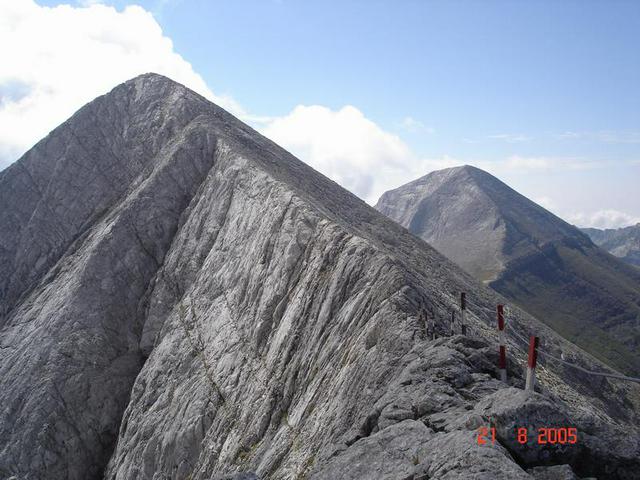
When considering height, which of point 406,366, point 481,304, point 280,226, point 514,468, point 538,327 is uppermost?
point 538,327

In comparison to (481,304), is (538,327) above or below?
above

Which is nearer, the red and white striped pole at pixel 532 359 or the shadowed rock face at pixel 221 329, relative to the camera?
the red and white striped pole at pixel 532 359

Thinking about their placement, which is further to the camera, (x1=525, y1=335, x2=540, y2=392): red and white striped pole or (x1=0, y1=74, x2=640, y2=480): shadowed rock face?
(x1=0, y1=74, x2=640, y2=480): shadowed rock face

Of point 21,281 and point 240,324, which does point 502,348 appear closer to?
point 240,324

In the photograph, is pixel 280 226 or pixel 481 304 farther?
pixel 481 304

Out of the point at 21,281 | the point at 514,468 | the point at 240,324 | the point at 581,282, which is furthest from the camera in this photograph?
the point at 581,282


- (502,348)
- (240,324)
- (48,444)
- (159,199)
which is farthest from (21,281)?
(502,348)

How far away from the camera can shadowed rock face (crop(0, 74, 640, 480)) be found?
15922 mm

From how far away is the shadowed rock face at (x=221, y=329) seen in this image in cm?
1592

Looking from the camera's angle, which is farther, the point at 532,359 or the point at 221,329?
the point at 221,329

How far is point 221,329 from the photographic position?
35.8 metres

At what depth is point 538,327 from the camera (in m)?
60.2

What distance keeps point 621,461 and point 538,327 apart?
5263 centimetres

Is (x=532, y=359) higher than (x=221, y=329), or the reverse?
(x=221, y=329)
